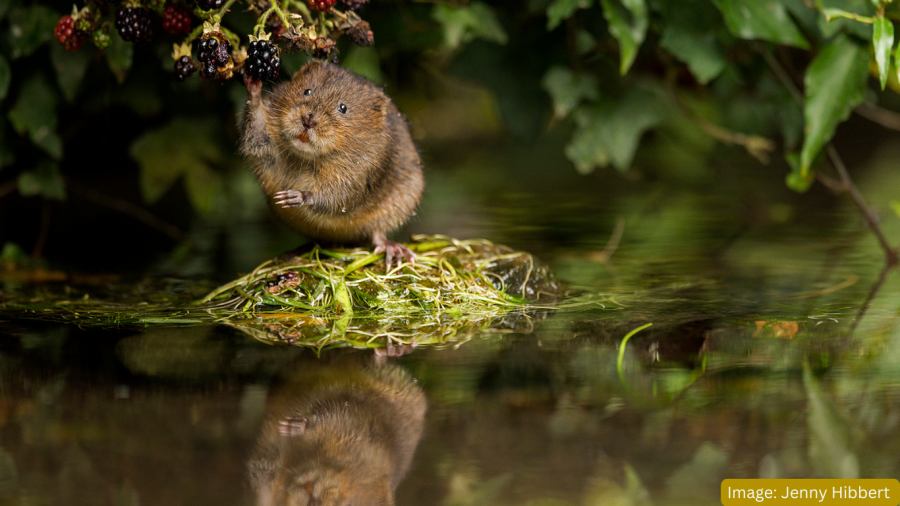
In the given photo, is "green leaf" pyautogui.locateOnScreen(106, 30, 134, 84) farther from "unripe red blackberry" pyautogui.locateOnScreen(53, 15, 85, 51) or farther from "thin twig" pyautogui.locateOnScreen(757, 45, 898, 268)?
"thin twig" pyautogui.locateOnScreen(757, 45, 898, 268)

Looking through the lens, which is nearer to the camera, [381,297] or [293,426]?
[293,426]

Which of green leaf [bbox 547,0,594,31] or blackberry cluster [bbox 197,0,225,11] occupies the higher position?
green leaf [bbox 547,0,594,31]

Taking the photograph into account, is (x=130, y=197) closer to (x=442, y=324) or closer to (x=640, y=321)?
(x=442, y=324)

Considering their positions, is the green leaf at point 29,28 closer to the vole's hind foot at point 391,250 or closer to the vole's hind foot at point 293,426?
the vole's hind foot at point 391,250

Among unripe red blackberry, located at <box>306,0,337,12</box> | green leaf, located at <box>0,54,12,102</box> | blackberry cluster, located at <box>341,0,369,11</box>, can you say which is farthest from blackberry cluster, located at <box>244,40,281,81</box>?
green leaf, located at <box>0,54,12,102</box>

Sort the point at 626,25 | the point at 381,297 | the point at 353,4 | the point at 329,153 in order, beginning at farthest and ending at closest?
the point at 626,25 < the point at 381,297 < the point at 329,153 < the point at 353,4

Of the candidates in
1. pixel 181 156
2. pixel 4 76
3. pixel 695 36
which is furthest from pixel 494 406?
pixel 181 156

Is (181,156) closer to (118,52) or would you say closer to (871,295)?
(118,52)
